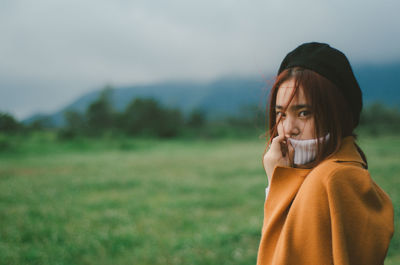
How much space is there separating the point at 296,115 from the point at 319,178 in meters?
0.40

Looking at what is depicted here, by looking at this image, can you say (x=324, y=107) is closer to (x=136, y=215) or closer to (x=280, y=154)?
(x=280, y=154)

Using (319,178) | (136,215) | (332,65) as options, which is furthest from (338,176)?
(136,215)

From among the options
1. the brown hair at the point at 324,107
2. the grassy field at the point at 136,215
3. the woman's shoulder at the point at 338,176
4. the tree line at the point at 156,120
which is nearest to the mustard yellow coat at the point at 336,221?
the woman's shoulder at the point at 338,176

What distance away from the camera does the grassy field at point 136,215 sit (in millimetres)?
5031

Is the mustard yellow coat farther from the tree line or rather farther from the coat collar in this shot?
the tree line

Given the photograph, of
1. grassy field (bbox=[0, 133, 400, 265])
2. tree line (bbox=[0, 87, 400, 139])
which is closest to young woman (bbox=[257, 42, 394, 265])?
grassy field (bbox=[0, 133, 400, 265])

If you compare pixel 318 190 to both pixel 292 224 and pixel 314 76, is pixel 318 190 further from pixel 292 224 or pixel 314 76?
pixel 314 76

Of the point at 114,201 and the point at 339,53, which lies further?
the point at 114,201

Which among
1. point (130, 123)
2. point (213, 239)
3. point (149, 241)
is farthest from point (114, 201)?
point (130, 123)

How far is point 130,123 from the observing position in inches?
1921

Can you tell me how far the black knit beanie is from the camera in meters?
1.50

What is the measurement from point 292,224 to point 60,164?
18257 mm

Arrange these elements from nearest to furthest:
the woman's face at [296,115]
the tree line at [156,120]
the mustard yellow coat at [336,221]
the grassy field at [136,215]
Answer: the mustard yellow coat at [336,221], the woman's face at [296,115], the grassy field at [136,215], the tree line at [156,120]

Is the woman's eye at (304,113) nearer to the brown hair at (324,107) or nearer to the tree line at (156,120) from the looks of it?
the brown hair at (324,107)
